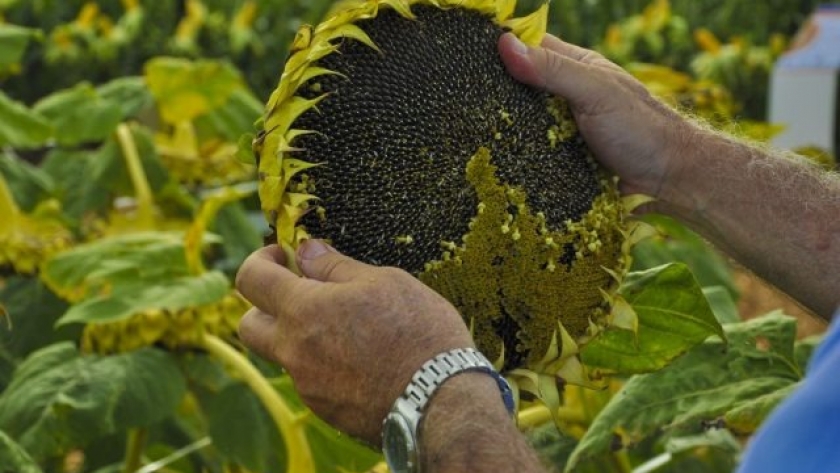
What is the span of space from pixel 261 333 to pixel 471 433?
0.79 feet

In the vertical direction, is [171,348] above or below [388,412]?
below

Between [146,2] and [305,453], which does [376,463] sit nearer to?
[305,453]

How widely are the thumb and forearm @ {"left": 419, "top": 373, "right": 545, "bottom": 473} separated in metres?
0.13

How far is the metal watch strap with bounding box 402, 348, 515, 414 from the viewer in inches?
48.6

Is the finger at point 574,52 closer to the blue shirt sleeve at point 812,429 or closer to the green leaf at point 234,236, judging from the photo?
the blue shirt sleeve at point 812,429

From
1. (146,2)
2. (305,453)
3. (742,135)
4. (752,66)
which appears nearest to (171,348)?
(305,453)

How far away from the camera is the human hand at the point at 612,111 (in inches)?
55.8

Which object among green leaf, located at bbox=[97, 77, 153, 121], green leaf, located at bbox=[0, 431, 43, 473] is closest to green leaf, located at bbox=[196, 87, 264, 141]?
green leaf, located at bbox=[97, 77, 153, 121]

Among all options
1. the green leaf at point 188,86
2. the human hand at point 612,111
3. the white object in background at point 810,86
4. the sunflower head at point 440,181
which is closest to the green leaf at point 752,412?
the human hand at point 612,111

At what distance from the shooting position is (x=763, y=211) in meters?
1.64

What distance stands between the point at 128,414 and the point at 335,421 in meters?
0.69

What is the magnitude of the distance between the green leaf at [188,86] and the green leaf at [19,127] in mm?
297

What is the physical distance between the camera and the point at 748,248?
5.41ft

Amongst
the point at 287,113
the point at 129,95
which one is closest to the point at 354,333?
the point at 287,113
